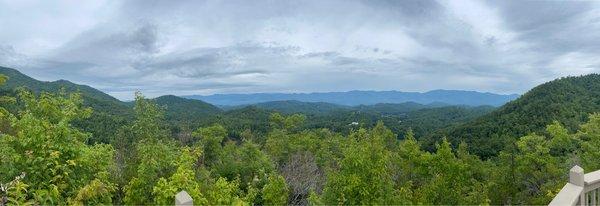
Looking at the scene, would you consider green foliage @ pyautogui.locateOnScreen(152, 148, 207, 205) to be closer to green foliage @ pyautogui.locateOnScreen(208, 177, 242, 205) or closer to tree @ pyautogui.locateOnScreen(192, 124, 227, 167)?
green foliage @ pyautogui.locateOnScreen(208, 177, 242, 205)

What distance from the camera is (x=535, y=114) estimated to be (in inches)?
2314

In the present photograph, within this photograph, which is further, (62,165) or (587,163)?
(587,163)

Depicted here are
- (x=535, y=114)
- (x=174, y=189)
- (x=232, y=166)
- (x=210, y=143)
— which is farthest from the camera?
(x=535, y=114)

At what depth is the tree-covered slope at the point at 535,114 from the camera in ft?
167

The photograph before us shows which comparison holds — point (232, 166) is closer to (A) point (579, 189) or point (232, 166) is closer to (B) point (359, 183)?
(B) point (359, 183)

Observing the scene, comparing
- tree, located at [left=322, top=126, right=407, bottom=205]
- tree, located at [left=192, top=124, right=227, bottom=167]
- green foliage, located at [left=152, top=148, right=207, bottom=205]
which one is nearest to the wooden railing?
tree, located at [left=322, top=126, right=407, bottom=205]

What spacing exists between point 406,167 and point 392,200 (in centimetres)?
1637

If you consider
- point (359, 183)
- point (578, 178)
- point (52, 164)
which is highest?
point (578, 178)

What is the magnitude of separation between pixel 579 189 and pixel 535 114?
64492 mm

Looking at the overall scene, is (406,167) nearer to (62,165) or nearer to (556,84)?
(62,165)

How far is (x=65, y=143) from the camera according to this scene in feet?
16.4

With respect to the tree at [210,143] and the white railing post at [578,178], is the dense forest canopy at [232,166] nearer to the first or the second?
the tree at [210,143]

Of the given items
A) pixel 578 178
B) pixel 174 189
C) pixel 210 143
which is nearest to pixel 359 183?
pixel 174 189

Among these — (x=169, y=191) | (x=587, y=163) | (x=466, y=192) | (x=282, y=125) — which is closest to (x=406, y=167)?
(x=466, y=192)
